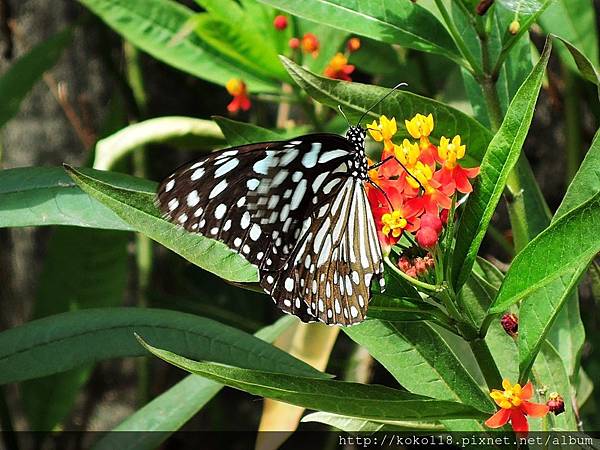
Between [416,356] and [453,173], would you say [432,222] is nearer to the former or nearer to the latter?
[453,173]

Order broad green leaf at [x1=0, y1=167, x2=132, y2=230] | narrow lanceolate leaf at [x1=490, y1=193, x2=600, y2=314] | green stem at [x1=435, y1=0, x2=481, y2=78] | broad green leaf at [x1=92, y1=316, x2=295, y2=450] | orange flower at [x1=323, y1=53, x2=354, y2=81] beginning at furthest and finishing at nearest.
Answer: orange flower at [x1=323, y1=53, x2=354, y2=81] < broad green leaf at [x1=92, y1=316, x2=295, y2=450] < broad green leaf at [x1=0, y1=167, x2=132, y2=230] < green stem at [x1=435, y1=0, x2=481, y2=78] < narrow lanceolate leaf at [x1=490, y1=193, x2=600, y2=314]

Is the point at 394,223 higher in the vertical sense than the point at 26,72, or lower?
lower

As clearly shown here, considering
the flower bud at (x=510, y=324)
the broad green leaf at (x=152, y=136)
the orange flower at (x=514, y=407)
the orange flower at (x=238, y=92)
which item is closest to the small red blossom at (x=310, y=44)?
the orange flower at (x=238, y=92)

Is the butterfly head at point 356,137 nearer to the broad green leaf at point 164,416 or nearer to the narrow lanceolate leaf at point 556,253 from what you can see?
the narrow lanceolate leaf at point 556,253

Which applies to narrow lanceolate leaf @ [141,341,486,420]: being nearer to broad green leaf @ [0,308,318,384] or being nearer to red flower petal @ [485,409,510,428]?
red flower petal @ [485,409,510,428]

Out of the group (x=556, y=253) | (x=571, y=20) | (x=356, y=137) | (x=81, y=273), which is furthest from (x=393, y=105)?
(x=81, y=273)

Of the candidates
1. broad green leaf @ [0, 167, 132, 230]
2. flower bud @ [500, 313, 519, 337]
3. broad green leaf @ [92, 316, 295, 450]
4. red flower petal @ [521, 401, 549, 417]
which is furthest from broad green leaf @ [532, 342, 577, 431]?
broad green leaf @ [0, 167, 132, 230]
